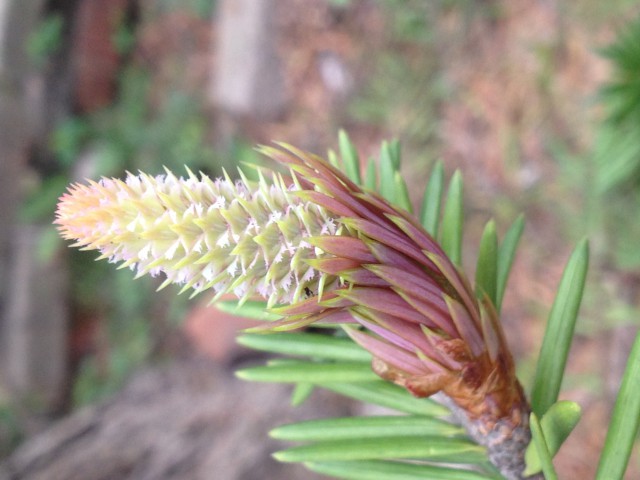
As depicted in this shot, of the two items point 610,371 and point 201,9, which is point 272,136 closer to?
point 201,9

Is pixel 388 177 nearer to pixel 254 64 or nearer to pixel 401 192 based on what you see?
pixel 401 192

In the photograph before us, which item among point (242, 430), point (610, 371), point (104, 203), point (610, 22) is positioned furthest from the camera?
point (242, 430)

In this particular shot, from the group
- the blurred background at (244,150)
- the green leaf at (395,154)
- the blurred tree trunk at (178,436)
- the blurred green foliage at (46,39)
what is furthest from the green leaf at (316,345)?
the blurred green foliage at (46,39)

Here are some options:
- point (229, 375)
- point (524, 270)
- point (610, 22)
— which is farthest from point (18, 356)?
point (610, 22)

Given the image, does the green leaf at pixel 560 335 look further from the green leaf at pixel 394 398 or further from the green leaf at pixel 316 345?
the green leaf at pixel 316 345

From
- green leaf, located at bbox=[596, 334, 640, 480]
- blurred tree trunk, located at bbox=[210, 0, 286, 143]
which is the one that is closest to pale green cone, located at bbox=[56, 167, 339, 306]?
green leaf, located at bbox=[596, 334, 640, 480]

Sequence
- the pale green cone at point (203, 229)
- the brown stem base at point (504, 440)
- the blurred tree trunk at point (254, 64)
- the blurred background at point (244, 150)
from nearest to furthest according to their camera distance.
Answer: the pale green cone at point (203, 229) < the brown stem base at point (504, 440) < the blurred background at point (244, 150) < the blurred tree trunk at point (254, 64)

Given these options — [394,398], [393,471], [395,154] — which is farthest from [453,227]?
→ [393,471]
